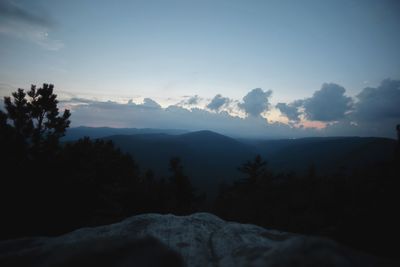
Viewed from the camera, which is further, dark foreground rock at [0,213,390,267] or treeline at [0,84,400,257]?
treeline at [0,84,400,257]

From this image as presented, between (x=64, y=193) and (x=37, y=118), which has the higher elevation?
(x=37, y=118)

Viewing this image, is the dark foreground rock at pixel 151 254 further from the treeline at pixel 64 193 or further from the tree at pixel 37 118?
the tree at pixel 37 118

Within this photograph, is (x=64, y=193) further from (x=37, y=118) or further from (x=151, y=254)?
(x=151, y=254)

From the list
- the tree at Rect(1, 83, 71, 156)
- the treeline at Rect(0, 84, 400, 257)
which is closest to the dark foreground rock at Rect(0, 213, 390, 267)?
the treeline at Rect(0, 84, 400, 257)

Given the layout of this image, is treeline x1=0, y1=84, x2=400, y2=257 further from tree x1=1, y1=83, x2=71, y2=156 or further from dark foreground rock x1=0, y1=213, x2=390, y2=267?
dark foreground rock x1=0, y1=213, x2=390, y2=267

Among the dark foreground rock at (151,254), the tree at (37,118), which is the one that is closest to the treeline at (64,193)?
the tree at (37,118)

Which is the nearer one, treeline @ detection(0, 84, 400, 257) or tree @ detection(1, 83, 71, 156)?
treeline @ detection(0, 84, 400, 257)

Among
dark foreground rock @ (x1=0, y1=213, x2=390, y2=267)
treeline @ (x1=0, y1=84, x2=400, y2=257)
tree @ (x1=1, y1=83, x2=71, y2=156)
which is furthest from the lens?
tree @ (x1=1, y1=83, x2=71, y2=156)

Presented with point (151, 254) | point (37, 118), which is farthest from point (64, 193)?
point (151, 254)

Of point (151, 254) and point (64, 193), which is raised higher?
point (151, 254)

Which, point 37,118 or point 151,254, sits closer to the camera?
point 151,254

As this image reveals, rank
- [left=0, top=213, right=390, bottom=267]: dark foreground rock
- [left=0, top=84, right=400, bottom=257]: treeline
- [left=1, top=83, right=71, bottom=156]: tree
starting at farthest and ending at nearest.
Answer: [left=1, top=83, right=71, bottom=156]: tree → [left=0, top=84, right=400, bottom=257]: treeline → [left=0, top=213, right=390, bottom=267]: dark foreground rock

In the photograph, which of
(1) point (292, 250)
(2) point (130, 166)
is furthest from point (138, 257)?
(2) point (130, 166)

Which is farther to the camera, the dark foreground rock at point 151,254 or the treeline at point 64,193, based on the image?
the treeline at point 64,193
